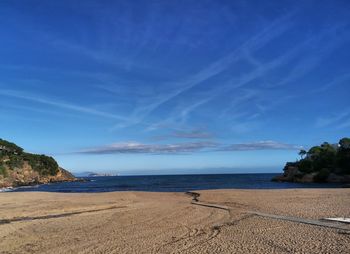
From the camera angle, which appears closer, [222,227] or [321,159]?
[222,227]

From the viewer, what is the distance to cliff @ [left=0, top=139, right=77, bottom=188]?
112269 millimetres

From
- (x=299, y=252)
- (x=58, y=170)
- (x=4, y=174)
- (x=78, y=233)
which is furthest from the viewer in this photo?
(x=58, y=170)

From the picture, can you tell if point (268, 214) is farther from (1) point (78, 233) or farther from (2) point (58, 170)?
(2) point (58, 170)

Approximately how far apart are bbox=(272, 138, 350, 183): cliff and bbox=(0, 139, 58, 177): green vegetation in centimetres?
8585

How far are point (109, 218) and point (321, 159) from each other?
335ft

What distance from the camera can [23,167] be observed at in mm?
129125

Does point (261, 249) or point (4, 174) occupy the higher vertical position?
point (4, 174)

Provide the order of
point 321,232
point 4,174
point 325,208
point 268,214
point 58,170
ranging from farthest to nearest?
point 58,170
point 4,174
point 325,208
point 268,214
point 321,232

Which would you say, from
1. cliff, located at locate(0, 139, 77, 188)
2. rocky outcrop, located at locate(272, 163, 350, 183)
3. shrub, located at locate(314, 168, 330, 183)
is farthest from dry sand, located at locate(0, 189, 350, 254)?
cliff, located at locate(0, 139, 77, 188)

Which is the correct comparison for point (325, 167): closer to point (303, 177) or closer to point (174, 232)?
point (303, 177)

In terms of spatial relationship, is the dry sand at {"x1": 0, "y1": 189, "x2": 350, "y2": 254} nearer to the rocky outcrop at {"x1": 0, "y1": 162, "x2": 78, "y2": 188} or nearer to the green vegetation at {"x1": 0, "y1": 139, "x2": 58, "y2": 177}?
the rocky outcrop at {"x1": 0, "y1": 162, "x2": 78, "y2": 188}

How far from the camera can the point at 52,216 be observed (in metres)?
21.7

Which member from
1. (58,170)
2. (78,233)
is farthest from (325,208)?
(58,170)

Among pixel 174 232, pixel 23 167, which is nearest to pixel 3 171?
pixel 23 167
